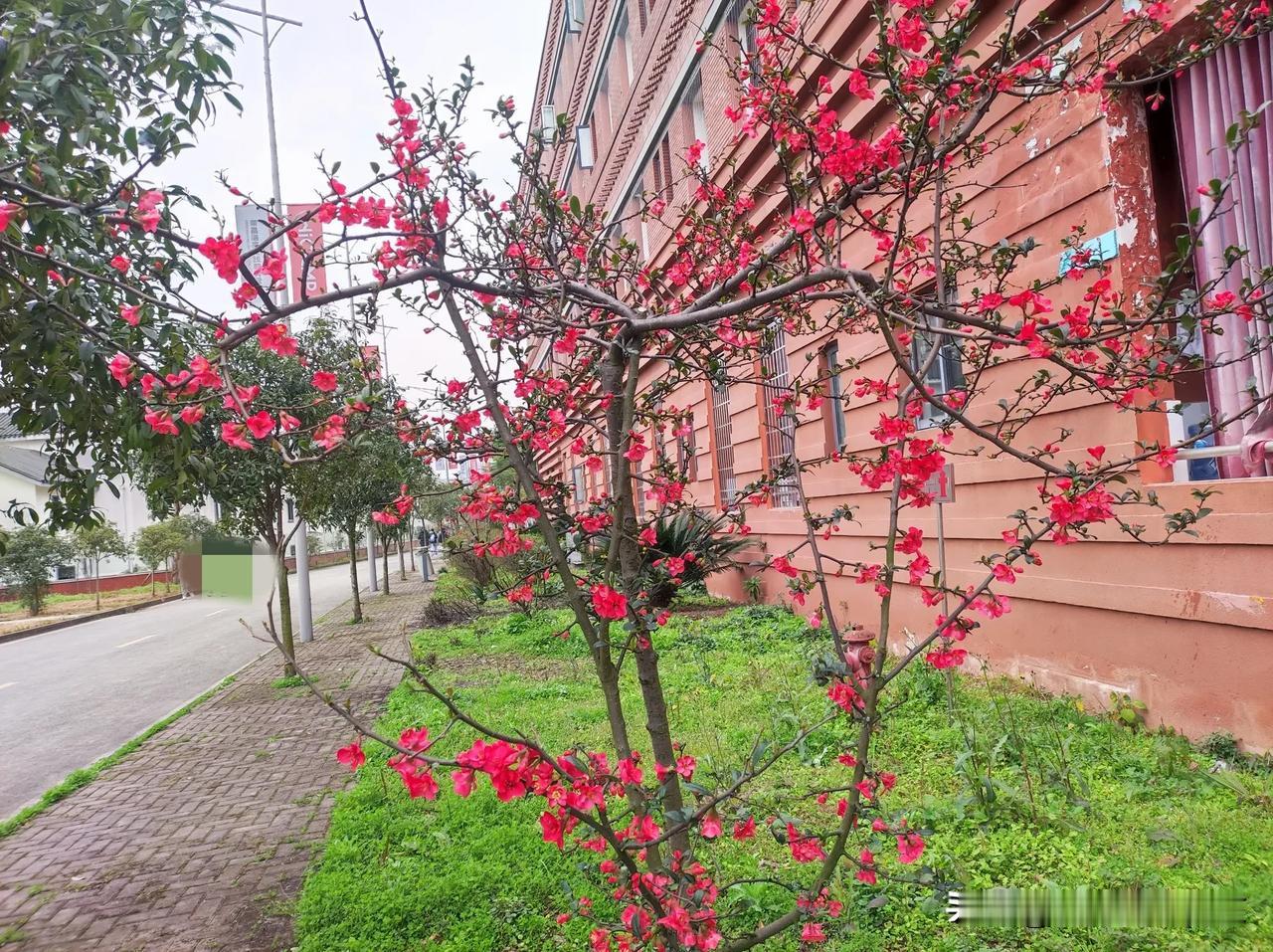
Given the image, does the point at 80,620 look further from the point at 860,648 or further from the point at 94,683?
the point at 860,648

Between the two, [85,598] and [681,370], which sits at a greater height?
[681,370]

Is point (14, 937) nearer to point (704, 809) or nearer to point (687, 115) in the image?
point (704, 809)

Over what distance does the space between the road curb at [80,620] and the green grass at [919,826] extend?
18420mm

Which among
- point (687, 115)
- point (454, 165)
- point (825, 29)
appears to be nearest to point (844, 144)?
point (454, 165)

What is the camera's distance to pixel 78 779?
6.43 meters

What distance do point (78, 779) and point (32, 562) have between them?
20.5 metres

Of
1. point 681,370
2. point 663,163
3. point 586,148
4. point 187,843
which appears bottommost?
point 187,843

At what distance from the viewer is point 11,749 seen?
7.93 m

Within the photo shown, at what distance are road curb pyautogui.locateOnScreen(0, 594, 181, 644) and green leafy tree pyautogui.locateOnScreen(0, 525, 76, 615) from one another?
1639 mm

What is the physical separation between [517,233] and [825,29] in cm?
539

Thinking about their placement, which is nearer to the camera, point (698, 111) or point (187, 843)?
point (187, 843)
